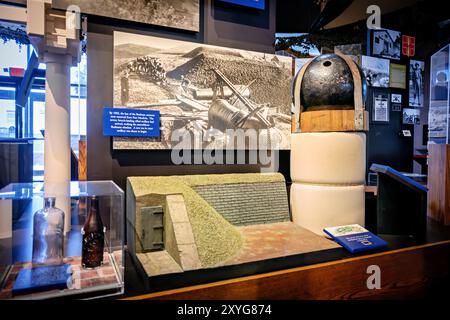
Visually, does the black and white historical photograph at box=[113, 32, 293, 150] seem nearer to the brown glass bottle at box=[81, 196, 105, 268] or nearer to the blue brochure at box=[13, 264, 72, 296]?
the brown glass bottle at box=[81, 196, 105, 268]

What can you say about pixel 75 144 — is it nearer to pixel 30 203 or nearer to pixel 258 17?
pixel 30 203

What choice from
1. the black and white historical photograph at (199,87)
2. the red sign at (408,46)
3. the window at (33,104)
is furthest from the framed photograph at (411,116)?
the window at (33,104)

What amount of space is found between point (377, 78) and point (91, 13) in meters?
3.57

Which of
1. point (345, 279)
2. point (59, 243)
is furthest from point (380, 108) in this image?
point (59, 243)

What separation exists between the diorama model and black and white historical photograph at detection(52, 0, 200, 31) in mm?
762

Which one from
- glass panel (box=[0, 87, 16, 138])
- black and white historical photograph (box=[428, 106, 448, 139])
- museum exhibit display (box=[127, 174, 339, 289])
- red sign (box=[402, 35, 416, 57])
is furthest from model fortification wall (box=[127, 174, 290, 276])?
red sign (box=[402, 35, 416, 57])

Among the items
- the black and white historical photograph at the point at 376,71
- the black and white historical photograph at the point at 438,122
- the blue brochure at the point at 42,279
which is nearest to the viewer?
the blue brochure at the point at 42,279

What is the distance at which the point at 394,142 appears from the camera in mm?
4266

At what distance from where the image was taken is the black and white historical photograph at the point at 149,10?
1571mm

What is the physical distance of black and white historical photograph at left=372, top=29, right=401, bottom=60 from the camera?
4.09 meters

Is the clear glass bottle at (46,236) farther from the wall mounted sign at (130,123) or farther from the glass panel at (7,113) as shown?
the glass panel at (7,113)

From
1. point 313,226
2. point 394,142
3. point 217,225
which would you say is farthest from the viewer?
point 394,142

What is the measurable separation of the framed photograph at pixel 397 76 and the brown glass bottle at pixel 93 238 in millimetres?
4081
